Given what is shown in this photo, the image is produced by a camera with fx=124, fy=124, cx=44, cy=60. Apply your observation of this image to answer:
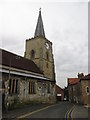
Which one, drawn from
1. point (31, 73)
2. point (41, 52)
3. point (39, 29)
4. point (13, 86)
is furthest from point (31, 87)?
point (39, 29)

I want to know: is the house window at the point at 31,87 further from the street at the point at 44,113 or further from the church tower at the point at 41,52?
the church tower at the point at 41,52

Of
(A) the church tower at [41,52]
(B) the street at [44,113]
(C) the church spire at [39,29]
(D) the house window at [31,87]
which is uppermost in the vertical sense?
(C) the church spire at [39,29]

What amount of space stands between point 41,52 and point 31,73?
9.81 meters

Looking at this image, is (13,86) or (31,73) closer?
(13,86)

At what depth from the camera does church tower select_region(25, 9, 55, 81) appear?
40.2m

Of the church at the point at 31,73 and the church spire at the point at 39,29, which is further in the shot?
the church spire at the point at 39,29

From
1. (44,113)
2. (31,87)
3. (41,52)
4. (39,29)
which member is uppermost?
(39,29)

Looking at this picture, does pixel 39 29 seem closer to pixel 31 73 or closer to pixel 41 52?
pixel 41 52

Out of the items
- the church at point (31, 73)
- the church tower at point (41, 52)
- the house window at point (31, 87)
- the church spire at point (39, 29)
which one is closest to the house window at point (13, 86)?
the church at point (31, 73)

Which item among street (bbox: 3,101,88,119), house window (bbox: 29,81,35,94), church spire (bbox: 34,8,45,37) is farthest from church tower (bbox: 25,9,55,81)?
street (bbox: 3,101,88,119)

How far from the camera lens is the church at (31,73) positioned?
22.0 metres

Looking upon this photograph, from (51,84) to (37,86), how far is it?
7.92 m

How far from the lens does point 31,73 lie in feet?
108

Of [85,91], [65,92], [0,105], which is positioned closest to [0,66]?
[0,105]
